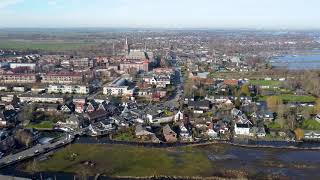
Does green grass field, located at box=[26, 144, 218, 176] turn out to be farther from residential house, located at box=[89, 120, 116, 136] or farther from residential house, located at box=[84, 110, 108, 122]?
residential house, located at box=[84, 110, 108, 122]

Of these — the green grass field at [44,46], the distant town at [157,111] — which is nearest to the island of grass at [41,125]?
the distant town at [157,111]

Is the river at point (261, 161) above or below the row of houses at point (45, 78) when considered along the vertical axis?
below

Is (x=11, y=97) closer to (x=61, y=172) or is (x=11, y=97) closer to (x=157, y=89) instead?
→ (x=157, y=89)

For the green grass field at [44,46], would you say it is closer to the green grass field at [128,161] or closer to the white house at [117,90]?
the white house at [117,90]

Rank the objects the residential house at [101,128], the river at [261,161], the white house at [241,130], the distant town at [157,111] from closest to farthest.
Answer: the river at [261,161], the distant town at [157,111], the white house at [241,130], the residential house at [101,128]

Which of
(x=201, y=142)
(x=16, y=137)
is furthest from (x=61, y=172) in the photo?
(x=201, y=142)

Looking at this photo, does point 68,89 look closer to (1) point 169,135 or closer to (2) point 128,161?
(1) point 169,135

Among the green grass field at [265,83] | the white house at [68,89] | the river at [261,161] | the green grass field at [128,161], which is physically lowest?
the river at [261,161]

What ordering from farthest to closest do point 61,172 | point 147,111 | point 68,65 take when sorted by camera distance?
point 68,65
point 147,111
point 61,172

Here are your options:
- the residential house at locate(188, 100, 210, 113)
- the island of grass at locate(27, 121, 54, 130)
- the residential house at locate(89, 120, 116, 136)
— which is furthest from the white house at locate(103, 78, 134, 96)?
the island of grass at locate(27, 121, 54, 130)
